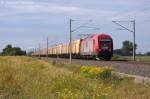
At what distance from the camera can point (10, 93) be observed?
1614cm

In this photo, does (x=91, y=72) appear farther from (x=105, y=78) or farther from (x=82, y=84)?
(x=82, y=84)

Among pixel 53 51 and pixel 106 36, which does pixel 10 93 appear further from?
pixel 53 51

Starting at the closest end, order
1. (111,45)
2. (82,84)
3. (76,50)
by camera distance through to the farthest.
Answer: (82,84), (111,45), (76,50)

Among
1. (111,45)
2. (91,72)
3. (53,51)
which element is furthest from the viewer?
(53,51)

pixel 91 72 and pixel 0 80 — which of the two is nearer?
pixel 0 80

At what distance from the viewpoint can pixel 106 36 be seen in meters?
62.4

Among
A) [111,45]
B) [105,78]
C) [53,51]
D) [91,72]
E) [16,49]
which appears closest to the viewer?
[105,78]

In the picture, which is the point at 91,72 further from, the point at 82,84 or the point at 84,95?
the point at 84,95

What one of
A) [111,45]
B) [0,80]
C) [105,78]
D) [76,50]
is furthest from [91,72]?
[76,50]

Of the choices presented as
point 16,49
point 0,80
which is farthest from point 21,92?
point 16,49

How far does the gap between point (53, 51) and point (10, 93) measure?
88.4 meters

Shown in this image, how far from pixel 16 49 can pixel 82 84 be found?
114542 millimetres

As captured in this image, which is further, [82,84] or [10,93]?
[82,84]

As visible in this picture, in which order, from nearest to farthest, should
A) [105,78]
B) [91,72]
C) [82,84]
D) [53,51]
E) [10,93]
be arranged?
1. [10,93]
2. [82,84]
3. [105,78]
4. [91,72]
5. [53,51]
